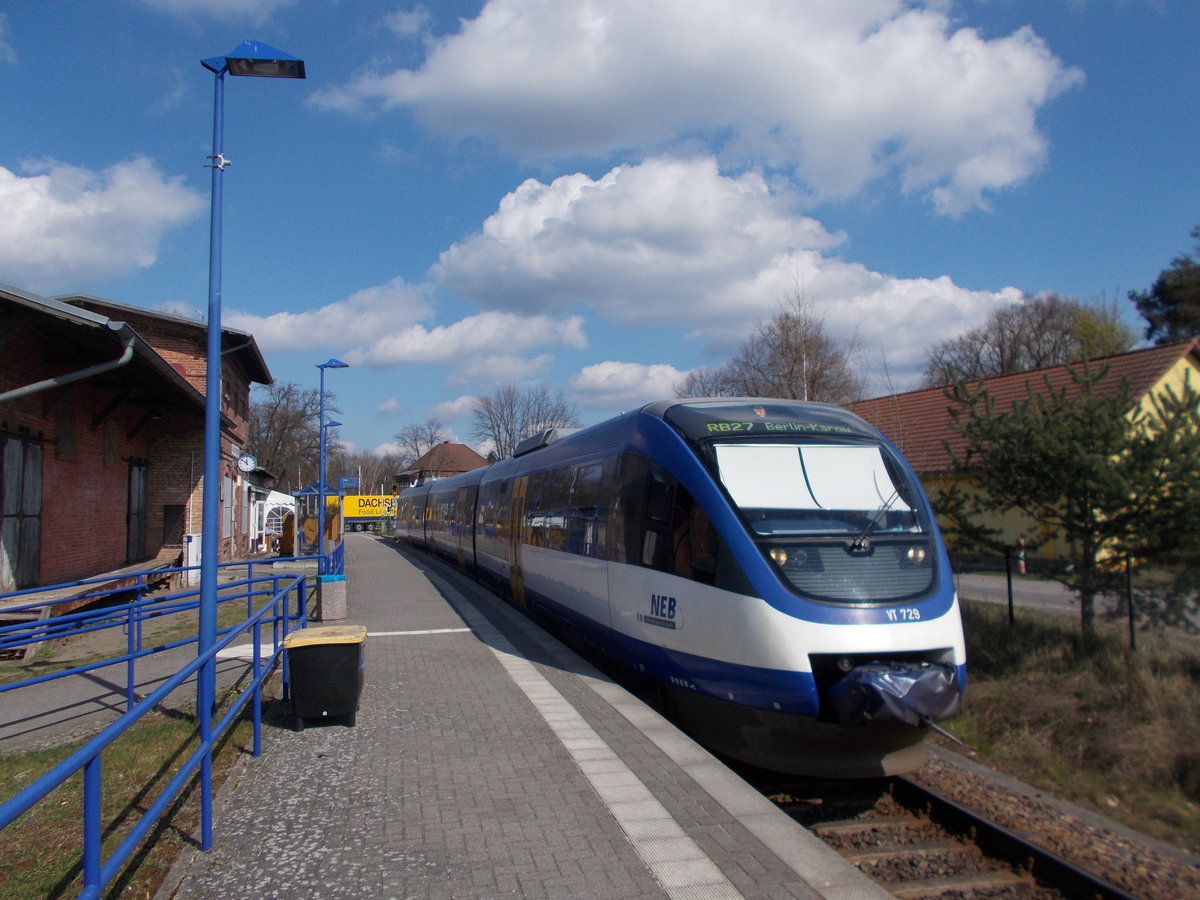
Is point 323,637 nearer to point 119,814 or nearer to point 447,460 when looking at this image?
point 119,814

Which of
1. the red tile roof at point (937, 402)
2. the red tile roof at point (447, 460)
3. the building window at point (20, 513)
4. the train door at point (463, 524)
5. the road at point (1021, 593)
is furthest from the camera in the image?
the red tile roof at point (447, 460)

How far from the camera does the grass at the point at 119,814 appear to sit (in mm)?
4469

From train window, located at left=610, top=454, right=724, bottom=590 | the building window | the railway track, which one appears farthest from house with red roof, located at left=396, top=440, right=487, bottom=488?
the railway track

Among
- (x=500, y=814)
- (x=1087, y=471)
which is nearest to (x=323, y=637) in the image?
(x=500, y=814)

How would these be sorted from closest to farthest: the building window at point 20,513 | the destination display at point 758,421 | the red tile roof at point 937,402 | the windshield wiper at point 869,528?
the windshield wiper at point 869,528 → the destination display at point 758,421 → the building window at point 20,513 → the red tile roof at point 937,402

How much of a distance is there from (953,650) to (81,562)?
15252 mm

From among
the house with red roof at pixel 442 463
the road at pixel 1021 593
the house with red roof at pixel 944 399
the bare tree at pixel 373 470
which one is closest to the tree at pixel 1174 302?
the house with red roof at pixel 944 399

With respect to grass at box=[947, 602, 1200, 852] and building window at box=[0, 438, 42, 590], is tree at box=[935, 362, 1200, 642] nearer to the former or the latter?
grass at box=[947, 602, 1200, 852]

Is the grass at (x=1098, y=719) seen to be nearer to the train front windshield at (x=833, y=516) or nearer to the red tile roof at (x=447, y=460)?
the train front windshield at (x=833, y=516)

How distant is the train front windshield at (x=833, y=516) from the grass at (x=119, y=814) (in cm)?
420

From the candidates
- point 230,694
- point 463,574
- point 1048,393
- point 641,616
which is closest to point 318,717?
point 230,694

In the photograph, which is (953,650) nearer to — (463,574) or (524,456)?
A: (524,456)

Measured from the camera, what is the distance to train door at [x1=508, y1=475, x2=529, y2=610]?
1469 centimetres

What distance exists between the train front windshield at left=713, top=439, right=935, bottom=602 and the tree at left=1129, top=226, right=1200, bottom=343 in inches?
1204
